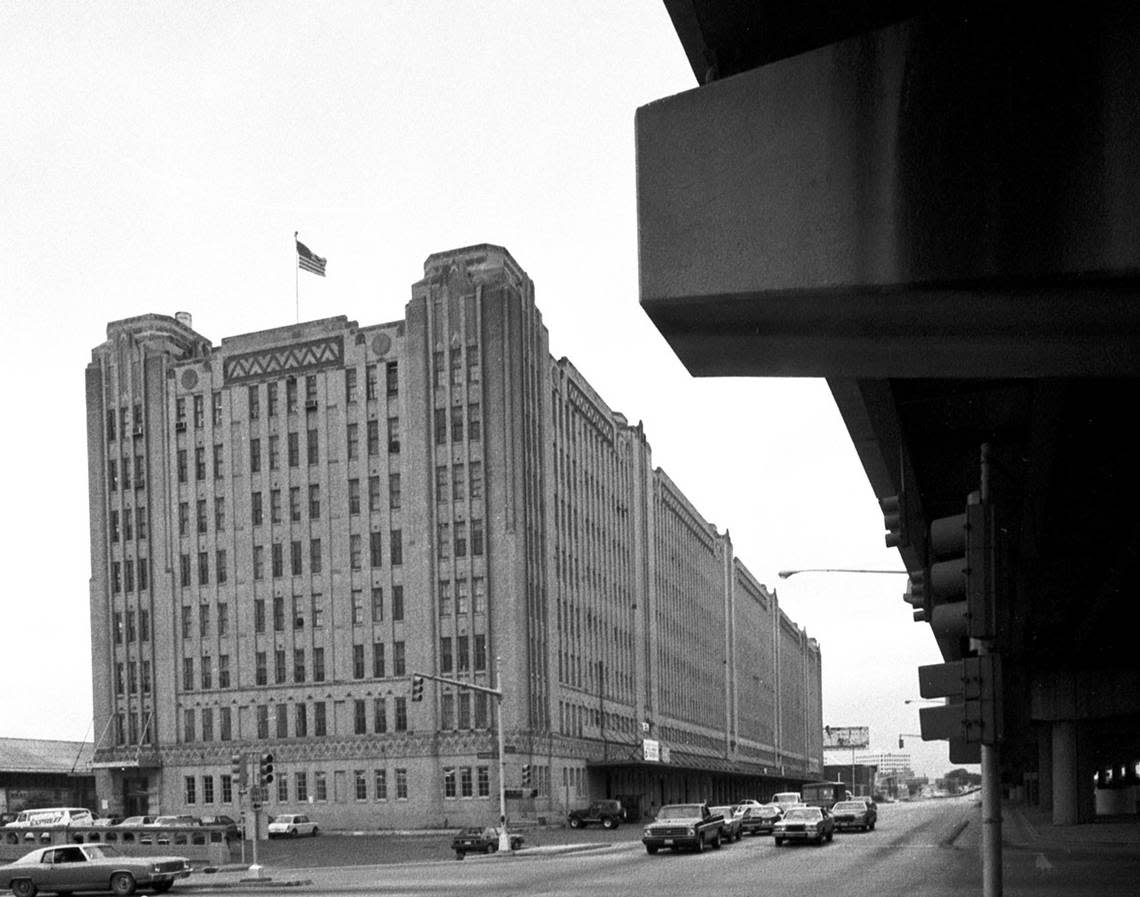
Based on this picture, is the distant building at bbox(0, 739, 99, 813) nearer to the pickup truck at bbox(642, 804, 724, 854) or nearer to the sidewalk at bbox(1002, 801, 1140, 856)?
the pickup truck at bbox(642, 804, 724, 854)

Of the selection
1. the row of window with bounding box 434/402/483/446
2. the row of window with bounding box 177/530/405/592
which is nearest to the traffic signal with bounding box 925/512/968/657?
the row of window with bounding box 177/530/405/592

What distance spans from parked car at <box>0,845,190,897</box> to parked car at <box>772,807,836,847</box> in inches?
917

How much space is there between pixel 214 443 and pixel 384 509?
13.4 m

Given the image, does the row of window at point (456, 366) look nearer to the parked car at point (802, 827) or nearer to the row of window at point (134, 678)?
the row of window at point (134, 678)

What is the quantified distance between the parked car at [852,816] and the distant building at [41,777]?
6215cm

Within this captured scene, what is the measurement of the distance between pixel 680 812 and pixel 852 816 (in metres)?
17.1

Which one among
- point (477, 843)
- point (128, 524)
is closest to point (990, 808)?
point (477, 843)

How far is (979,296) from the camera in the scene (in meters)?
4.36

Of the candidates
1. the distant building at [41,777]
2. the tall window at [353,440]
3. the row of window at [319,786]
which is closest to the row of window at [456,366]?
the tall window at [353,440]

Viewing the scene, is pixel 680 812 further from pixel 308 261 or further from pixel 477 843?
pixel 308 261

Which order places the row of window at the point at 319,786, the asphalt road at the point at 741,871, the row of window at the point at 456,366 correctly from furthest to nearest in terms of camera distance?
the row of window at the point at 456,366
the row of window at the point at 319,786
the asphalt road at the point at 741,871

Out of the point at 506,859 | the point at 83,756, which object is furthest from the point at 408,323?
the point at 83,756

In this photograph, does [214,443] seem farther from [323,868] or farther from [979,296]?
[979,296]

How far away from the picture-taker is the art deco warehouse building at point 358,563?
83.9 meters
